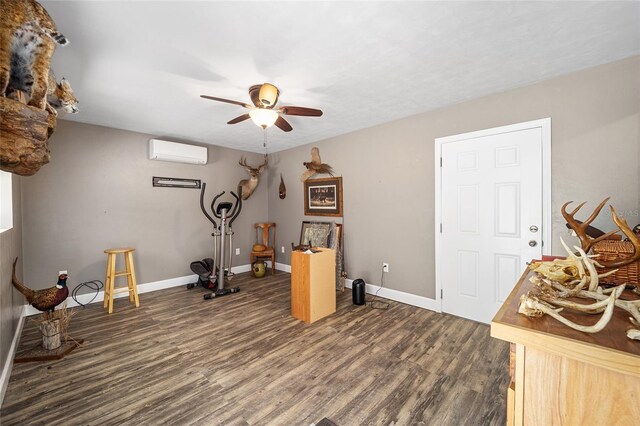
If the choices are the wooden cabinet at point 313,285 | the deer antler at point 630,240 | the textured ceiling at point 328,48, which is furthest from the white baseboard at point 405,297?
the textured ceiling at point 328,48

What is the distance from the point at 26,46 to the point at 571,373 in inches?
91.2

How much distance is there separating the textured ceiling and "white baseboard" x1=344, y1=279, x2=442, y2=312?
7.89 feet

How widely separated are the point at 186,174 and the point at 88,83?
2090 millimetres

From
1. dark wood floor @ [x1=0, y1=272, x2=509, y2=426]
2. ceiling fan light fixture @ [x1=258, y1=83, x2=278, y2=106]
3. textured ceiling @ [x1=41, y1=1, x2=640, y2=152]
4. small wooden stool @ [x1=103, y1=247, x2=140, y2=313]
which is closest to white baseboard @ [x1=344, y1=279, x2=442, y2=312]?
dark wood floor @ [x1=0, y1=272, x2=509, y2=426]

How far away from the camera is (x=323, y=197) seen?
437 cm

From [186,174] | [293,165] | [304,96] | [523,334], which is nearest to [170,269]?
[186,174]

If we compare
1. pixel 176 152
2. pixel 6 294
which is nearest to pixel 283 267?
pixel 176 152

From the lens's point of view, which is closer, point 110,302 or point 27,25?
point 27,25

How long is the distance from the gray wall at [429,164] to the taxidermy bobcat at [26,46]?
2.60 meters

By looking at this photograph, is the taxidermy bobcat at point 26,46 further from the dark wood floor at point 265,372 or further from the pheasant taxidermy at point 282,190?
the pheasant taxidermy at point 282,190

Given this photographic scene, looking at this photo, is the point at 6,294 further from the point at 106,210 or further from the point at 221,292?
the point at 221,292

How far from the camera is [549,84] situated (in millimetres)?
2357

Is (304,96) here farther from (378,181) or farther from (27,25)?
(27,25)

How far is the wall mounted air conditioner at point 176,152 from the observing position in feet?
12.7
